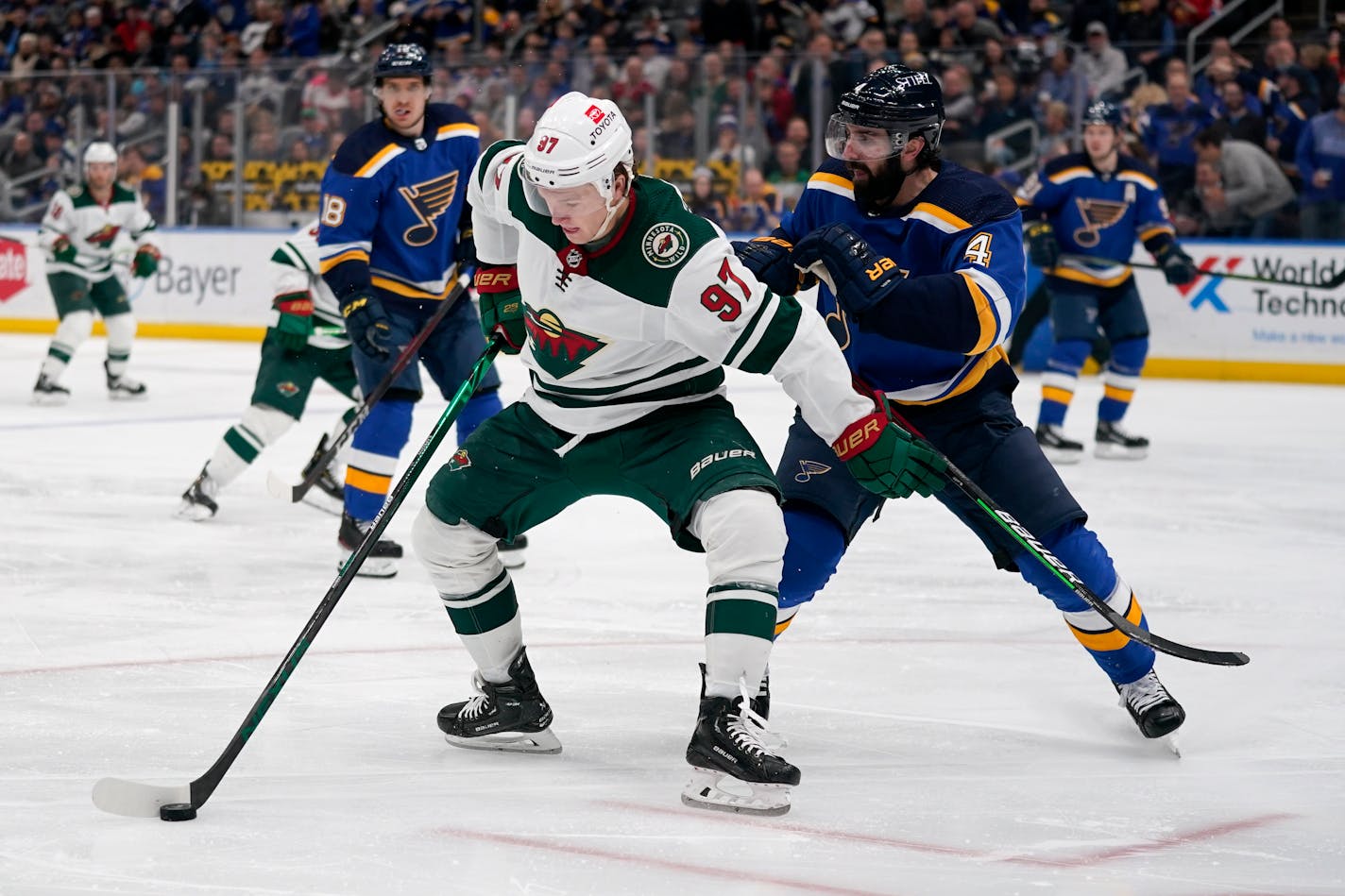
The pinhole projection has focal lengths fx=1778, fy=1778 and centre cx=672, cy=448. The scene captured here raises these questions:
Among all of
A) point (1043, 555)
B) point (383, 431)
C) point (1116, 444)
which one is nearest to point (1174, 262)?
point (1116, 444)

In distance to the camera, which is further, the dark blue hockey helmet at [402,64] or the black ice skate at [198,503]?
the black ice skate at [198,503]

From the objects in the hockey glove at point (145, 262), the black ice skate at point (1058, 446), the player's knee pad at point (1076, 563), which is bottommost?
the hockey glove at point (145, 262)

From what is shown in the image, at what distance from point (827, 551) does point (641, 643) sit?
3.03ft

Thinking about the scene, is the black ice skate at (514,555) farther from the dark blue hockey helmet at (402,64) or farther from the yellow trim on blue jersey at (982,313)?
the yellow trim on blue jersey at (982,313)

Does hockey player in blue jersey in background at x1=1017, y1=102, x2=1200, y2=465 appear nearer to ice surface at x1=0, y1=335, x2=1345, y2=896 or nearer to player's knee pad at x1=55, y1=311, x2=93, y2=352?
ice surface at x1=0, y1=335, x2=1345, y2=896

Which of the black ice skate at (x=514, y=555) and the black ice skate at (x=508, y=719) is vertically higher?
the black ice skate at (x=508, y=719)

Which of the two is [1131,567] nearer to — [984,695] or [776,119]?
[984,695]

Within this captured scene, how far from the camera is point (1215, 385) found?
32.0 feet

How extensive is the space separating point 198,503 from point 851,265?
3245mm

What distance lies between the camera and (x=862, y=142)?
3.00 m

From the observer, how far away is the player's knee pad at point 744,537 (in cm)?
266

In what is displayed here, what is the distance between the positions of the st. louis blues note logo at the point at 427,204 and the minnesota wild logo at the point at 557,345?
6.21ft

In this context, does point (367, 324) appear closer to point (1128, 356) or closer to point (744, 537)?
point (744, 537)

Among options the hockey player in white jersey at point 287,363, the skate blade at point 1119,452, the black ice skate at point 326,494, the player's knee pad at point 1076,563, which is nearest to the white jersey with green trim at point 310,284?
the hockey player in white jersey at point 287,363
